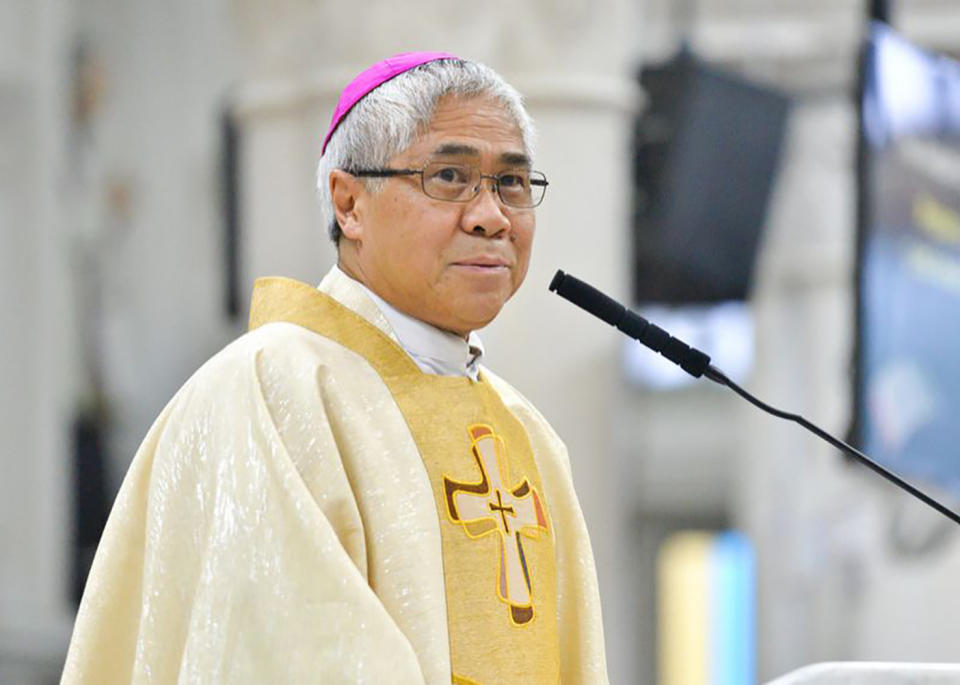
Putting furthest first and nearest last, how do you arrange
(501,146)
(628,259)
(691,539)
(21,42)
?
1. (691,539)
2. (21,42)
3. (628,259)
4. (501,146)

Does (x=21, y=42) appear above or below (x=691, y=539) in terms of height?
above

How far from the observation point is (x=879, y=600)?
812 centimetres

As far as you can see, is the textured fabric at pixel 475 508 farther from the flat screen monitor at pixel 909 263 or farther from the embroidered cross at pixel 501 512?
the flat screen monitor at pixel 909 263

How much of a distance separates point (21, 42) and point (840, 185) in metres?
4.20

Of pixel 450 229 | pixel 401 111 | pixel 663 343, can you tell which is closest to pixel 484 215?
pixel 450 229

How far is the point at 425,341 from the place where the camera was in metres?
2.68

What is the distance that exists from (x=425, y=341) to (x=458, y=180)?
22cm

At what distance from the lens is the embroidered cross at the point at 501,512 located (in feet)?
8.52

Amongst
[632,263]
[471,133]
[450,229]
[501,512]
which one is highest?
[471,133]

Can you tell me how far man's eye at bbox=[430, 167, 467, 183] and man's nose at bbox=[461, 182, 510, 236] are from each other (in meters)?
0.03

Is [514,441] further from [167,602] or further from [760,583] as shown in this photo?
[760,583]

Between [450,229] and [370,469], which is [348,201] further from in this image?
[370,469]

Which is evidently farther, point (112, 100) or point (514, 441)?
point (112, 100)

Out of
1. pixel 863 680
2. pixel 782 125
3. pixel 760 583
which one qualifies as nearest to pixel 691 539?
pixel 760 583
